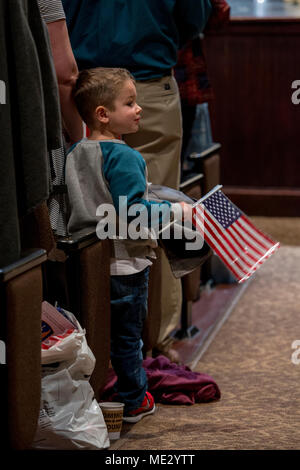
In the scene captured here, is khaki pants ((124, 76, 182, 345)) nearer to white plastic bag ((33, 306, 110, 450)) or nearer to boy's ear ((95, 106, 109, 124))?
boy's ear ((95, 106, 109, 124))

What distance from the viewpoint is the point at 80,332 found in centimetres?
257

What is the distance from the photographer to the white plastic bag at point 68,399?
8.18 feet

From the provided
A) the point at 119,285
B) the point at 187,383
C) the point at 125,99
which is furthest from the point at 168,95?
the point at 187,383

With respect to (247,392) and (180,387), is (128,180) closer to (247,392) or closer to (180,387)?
(180,387)

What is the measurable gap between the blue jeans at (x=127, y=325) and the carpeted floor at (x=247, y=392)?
19 centimetres

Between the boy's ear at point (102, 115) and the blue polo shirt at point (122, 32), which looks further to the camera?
the blue polo shirt at point (122, 32)

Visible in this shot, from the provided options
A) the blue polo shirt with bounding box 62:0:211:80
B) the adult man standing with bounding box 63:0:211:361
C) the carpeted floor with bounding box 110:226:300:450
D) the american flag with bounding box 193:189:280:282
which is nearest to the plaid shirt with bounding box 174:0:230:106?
the adult man standing with bounding box 63:0:211:361

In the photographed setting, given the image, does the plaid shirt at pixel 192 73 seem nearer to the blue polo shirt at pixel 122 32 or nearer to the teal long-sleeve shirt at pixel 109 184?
the blue polo shirt at pixel 122 32

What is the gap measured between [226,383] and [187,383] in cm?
25

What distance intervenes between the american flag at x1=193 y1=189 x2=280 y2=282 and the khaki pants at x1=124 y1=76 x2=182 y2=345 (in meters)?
0.56

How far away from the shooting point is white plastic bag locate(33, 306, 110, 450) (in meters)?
2.49

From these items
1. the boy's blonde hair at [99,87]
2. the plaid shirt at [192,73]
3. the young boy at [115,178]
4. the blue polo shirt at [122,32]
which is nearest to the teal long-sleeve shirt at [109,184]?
the young boy at [115,178]
